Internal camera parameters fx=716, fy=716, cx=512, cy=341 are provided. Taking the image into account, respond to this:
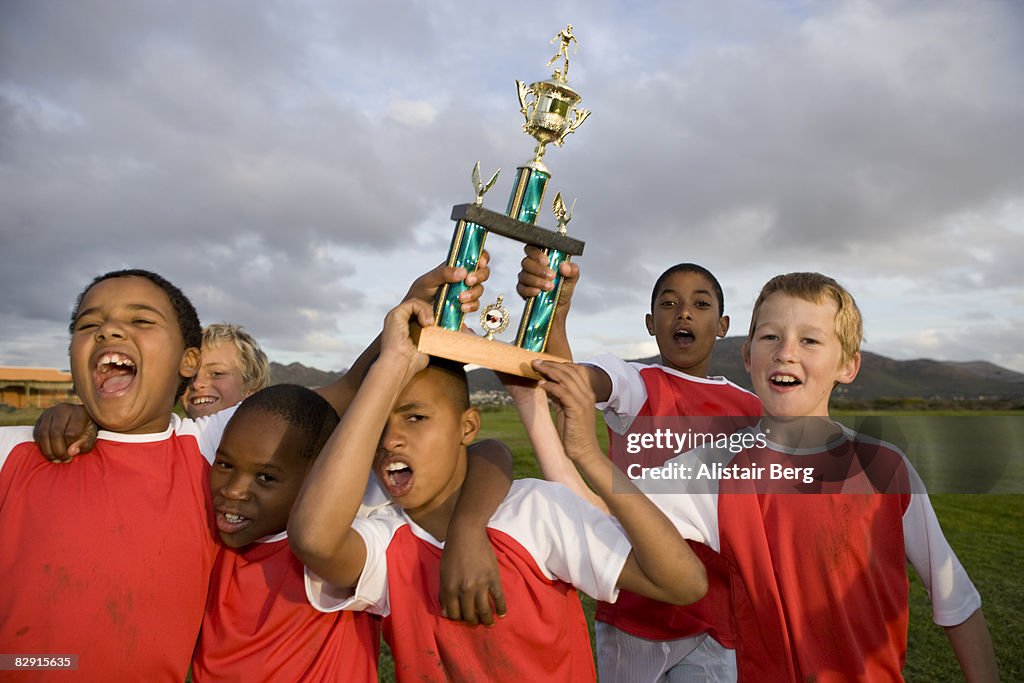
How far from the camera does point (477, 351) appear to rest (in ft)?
7.65

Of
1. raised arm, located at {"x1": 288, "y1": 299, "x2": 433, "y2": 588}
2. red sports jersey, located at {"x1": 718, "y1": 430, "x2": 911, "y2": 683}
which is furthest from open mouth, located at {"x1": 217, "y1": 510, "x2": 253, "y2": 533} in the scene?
red sports jersey, located at {"x1": 718, "y1": 430, "x2": 911, "y2": 683}

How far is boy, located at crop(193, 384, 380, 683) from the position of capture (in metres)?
2.25

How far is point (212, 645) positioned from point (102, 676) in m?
0.32

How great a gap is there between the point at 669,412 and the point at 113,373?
2420 millimetres

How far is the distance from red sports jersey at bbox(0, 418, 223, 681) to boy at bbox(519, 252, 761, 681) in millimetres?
1267

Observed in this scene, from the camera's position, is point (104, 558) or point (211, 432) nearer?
point (104, 558)

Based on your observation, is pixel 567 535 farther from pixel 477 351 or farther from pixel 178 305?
pixel 178 305

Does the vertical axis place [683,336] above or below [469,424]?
above

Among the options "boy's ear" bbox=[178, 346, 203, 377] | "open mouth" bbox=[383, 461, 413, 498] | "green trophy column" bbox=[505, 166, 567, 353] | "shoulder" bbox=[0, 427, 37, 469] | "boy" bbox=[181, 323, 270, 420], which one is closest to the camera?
"open mouth" bbox=[383, 461, 413, 498]

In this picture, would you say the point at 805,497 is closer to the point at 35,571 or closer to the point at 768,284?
→ the point at 768,284

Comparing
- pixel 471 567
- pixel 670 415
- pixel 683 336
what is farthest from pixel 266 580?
pixel 683 336

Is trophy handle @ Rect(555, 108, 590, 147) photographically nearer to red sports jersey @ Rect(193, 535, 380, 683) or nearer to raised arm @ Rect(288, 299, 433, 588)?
raised arm @ Rect(288, 299, 433, 588)

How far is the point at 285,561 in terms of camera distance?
2369 mm

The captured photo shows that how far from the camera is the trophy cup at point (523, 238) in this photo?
91.8 inches
